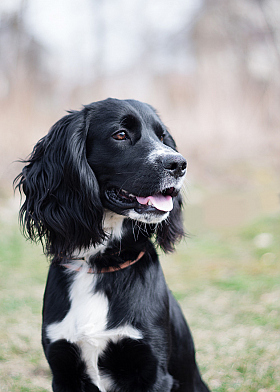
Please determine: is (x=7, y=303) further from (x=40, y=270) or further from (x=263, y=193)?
(x=263, y=193)

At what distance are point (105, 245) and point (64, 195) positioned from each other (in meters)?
0.33

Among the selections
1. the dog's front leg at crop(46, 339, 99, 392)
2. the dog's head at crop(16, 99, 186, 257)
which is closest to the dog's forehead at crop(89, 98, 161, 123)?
the dog's head at crop(16, 99, 186, 257)

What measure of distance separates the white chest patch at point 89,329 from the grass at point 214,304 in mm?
1073

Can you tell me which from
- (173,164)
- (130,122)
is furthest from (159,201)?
(130,122)

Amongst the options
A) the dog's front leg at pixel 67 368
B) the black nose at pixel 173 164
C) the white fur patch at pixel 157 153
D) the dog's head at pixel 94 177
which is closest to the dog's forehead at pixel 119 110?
the dog's head at pixel 94 177

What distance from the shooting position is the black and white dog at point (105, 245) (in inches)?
74.4

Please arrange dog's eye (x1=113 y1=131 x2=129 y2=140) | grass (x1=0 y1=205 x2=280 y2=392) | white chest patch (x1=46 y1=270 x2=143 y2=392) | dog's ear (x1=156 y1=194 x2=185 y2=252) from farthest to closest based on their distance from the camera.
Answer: grass (x1=0 y1=205 x2=280 y2=392) < dog's ear (x1=156 y1=194 x2=185 y2=252) < dog's eye (x1=113 y1=131 x2=129 y2=140) < white chest patch (x1=46 y1=270 x2=143 y2=392)

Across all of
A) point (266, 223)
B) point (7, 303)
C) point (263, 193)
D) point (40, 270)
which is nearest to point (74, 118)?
point (7, 303)

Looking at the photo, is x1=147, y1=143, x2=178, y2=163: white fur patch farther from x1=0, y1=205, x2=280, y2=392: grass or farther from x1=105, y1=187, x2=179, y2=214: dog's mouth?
x1=0, y1=205, x2=280, y2=392: grass

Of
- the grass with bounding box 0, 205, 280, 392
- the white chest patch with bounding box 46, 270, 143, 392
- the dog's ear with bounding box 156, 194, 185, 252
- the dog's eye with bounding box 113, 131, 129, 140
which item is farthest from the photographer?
the grass with bounding box 0, 205, 280, 392

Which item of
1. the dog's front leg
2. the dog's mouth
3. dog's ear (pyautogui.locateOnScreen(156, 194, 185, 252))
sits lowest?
the dog's front leg

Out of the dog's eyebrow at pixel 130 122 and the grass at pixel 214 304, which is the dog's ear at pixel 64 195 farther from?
the grass at pixel 214 304

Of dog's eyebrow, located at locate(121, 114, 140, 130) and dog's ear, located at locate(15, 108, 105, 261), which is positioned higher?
dog's eyebrow, located at locate(121, 114, 140, 130)

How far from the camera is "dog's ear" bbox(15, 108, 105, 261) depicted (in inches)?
77.0
